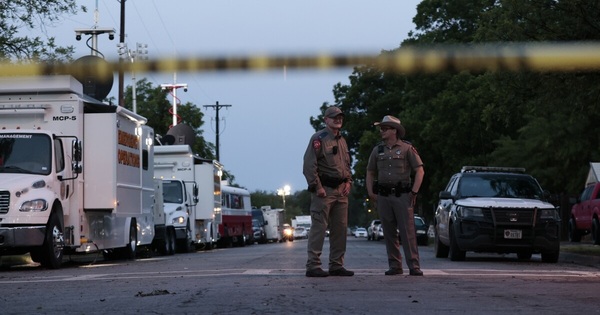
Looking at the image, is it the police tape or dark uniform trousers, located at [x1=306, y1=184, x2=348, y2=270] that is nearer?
the police tape

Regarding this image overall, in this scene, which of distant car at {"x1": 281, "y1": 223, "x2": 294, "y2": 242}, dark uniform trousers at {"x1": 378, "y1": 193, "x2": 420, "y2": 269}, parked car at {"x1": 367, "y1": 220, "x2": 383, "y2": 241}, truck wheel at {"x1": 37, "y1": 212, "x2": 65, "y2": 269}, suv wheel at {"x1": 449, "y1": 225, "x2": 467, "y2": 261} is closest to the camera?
dark uniform trousers at {"x1": 378, "y1": 193, "x2": 420, "y2": 269}

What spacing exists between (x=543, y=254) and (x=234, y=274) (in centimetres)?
757

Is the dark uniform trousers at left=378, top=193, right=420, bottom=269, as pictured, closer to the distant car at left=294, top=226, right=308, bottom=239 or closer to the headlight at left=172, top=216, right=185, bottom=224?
the headlight at left=172, top=216, right=185, bottom=224

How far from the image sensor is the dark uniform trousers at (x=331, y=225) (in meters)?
13.8

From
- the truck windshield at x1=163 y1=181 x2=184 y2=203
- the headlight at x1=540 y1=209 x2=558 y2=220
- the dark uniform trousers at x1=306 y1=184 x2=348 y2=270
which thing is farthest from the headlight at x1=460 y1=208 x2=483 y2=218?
the truck windshield at x1=163 y1=181 x2=184 y2=203

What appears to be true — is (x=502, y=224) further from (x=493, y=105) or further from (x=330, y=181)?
(x=493, y=105)

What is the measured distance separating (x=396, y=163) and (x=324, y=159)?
1.20 meters

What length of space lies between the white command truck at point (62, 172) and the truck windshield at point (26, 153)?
0.06ft

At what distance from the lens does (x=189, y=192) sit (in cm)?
3394

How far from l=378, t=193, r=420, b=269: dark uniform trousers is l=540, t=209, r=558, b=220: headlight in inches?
235

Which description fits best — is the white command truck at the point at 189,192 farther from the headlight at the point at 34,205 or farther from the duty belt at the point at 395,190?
the duty belt at the point at 395,190

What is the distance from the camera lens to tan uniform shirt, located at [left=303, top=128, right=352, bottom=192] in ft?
45.0

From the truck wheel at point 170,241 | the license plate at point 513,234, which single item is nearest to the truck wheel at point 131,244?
the truck wheel at point 170,241

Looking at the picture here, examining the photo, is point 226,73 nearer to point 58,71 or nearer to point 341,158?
point 58,71
